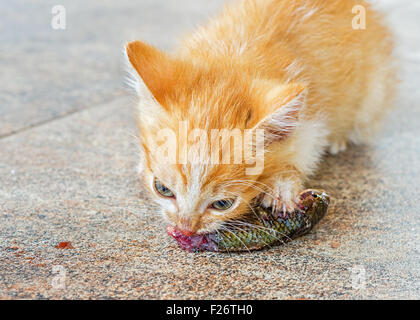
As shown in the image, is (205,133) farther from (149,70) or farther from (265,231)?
(265,231)

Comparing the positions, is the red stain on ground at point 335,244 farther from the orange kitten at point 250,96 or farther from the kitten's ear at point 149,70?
the kitten's ear at point 149,70

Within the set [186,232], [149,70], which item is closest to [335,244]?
[186,232]

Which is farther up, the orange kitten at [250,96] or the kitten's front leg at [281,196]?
the orange kitten at [250,96]

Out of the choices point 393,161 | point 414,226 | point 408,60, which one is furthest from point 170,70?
point 408,60

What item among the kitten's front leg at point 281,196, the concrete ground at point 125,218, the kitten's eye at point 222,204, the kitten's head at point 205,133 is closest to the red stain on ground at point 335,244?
the concrete ground at point 125,218

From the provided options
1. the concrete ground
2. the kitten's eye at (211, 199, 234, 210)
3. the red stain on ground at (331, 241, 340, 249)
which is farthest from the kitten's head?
the red stain on ground at (331, 241, 340, 249)

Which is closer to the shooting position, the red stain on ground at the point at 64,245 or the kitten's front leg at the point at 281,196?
the red stain on ground at the point at 64,245

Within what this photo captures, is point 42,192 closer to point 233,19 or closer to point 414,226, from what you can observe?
point 233,19
